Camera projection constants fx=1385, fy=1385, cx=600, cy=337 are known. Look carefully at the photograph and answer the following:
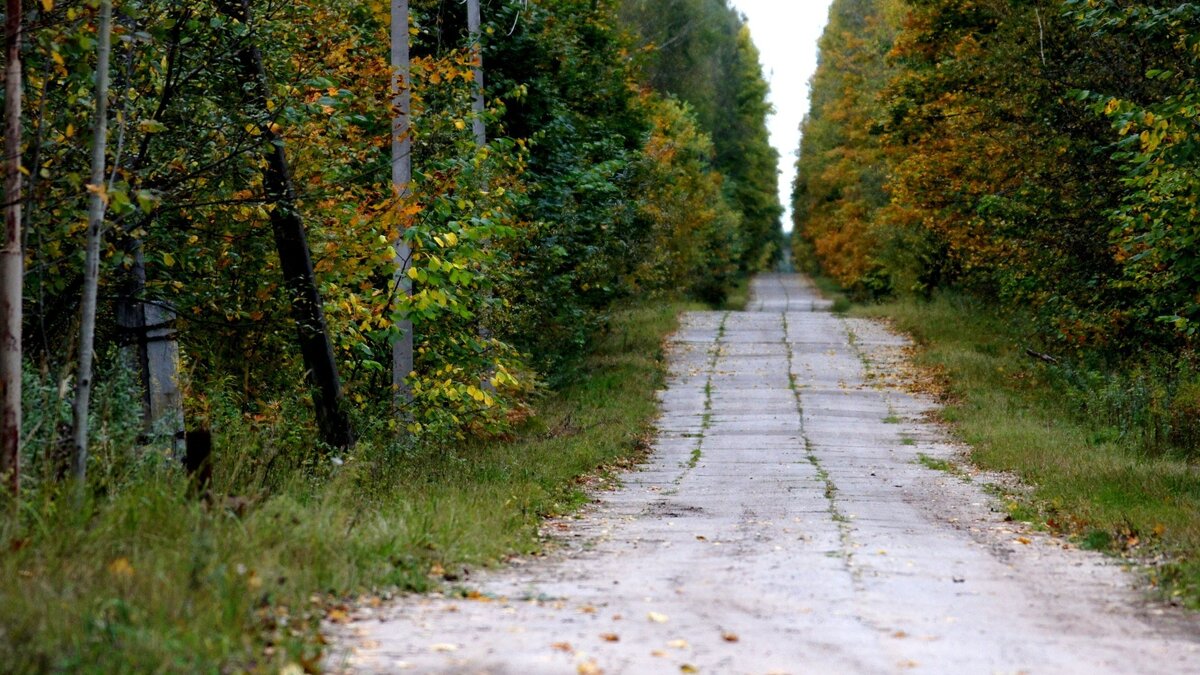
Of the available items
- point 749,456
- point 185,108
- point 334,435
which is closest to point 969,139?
point 749,456

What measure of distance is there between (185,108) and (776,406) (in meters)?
15.7

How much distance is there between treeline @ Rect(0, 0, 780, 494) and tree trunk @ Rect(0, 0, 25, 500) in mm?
16

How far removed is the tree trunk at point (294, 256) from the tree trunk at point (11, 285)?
2.88 metres

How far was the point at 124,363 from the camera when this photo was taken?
1049cm

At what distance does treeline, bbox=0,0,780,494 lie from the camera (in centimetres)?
869

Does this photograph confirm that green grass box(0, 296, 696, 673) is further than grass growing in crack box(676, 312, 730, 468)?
No

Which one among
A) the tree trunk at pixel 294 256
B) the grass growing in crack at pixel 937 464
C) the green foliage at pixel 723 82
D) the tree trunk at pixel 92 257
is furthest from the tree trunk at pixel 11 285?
the green foliage at pixel 723 82

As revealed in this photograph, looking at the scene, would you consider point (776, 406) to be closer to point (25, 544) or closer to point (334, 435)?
point (334, 435)

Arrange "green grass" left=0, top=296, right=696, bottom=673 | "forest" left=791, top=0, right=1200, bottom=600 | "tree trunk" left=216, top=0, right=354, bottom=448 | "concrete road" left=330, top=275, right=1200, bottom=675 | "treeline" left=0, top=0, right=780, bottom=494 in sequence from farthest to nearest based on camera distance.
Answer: "forest" left=791, top=0, right=1200, bottom=600, "tree trunk" left=216, top=0, right=354, bottom=448, "treeline" left=0, top=0, right=780, bottom=494, "concrete road" left=330, top=275, right=1200, bottom=675, "green grass" left=0, top=296, right=696, bottom=673

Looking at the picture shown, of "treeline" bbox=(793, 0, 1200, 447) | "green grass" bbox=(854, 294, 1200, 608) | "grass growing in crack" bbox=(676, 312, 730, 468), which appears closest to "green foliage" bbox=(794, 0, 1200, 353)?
"treeline" bbox=(793, 0, 1200, 447)

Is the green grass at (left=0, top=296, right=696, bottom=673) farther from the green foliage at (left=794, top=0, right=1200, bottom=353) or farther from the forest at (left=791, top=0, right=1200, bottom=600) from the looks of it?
the green foliage at (left=794, top=0, right=1200, bottom=353)

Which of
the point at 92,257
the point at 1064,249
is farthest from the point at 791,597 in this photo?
the point at 1064,249

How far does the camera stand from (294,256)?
12.6m

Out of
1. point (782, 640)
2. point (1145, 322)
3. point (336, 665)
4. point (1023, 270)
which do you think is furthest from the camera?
point (1023, 270)
